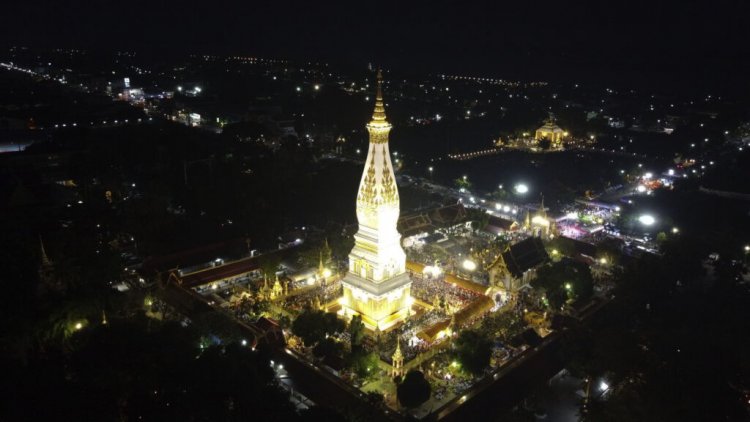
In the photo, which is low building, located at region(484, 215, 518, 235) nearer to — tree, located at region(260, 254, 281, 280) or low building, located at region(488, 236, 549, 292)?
low building, located at region(488, 236, 549, 292)

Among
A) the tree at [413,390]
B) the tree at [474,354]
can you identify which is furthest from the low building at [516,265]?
the tree at [413,390]

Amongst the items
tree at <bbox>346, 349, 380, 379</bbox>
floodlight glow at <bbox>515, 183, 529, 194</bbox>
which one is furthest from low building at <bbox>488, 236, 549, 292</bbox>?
floodlight glow at <bbox>515, 183, 529, 194</bbox>

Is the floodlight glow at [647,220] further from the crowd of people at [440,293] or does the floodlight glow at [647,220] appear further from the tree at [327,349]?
the tree at [327,349]

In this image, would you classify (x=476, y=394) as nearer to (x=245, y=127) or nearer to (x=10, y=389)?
(x=10, y=389)

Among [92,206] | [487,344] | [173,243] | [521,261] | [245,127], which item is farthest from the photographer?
[245,127]

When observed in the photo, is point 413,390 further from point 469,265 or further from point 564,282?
point 469,265

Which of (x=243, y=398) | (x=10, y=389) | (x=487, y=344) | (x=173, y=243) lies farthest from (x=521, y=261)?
(x=10, y=389)
